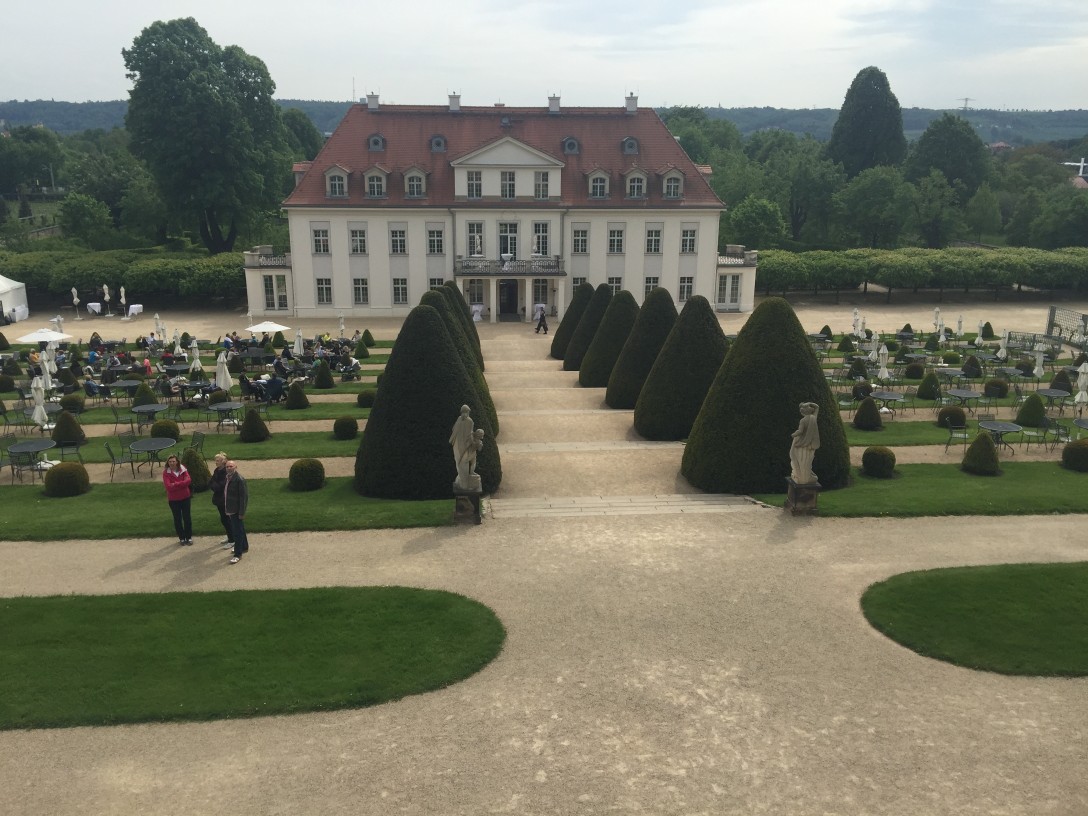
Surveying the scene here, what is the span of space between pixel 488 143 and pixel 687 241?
1478cm

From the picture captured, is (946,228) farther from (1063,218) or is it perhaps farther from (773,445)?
(773,445)

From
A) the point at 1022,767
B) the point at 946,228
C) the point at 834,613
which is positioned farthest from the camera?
the point at 946,228

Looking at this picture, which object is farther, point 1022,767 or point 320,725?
point 320,725

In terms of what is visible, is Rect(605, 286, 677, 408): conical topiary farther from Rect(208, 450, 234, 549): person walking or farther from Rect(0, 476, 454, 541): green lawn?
Rect(208, 450, 234, 549): person walking

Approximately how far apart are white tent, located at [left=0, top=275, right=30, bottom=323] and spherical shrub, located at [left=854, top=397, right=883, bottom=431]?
2003 inches

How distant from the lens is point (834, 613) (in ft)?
46.0

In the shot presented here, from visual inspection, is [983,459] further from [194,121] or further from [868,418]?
[194,121]

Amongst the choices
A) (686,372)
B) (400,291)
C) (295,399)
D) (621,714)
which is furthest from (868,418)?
(400,291)

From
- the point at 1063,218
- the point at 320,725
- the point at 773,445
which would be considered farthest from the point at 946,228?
the point at 320,725

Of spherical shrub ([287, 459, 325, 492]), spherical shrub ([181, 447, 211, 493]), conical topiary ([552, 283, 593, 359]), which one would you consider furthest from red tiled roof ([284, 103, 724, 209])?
spherical shrub ([181, 447, 211, 493])

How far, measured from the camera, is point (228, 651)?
12.7 m

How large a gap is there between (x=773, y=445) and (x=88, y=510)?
52.0ft

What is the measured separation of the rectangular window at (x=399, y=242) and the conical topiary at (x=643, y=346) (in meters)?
29.4

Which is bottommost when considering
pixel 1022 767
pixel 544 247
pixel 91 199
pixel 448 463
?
pixel 1022 767
